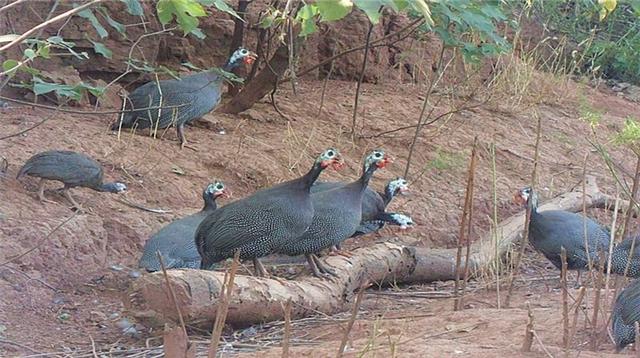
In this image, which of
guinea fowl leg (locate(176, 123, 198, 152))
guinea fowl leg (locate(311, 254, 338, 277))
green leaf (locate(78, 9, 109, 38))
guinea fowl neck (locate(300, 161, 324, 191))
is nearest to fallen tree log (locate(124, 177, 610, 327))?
guinea fowl leg (locate(311, 254, 338, 277))

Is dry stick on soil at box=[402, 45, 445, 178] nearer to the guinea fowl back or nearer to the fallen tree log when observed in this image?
the fallen tree log

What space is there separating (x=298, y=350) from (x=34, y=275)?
1.77m

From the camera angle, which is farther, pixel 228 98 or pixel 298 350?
pixel 228 98

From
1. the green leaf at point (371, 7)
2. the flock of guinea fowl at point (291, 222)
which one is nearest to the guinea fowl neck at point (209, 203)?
the flock of guinea fowl at point (291, 222)

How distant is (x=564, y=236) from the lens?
6387 mm

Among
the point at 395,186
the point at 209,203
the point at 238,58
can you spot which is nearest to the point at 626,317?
the point at 209,203

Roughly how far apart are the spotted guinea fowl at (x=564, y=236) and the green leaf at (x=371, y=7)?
165 inches

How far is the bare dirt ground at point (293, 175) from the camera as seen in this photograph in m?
4.71

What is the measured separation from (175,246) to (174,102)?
1.79m

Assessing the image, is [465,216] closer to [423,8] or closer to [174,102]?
[423,8]

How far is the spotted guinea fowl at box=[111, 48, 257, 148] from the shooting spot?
286 inches

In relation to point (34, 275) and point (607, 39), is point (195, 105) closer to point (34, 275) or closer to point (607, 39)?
point (34, 275)

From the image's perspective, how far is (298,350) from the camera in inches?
164

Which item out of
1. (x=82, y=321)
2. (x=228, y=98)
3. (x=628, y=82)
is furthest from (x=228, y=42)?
(x=628, y=82)
